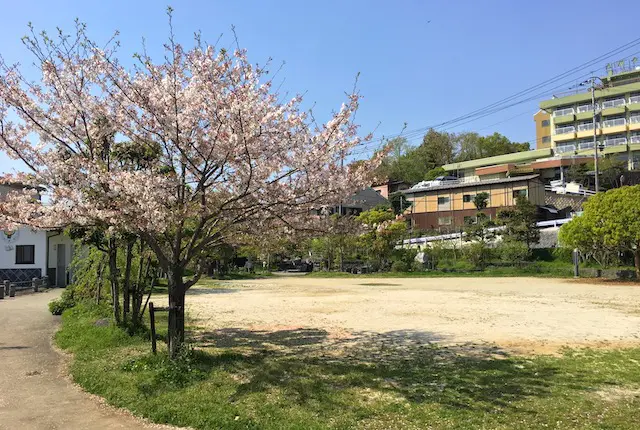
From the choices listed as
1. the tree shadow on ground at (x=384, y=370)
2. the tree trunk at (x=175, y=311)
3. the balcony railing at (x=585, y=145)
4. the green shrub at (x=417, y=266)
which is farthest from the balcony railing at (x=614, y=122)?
the tree trunk at (x=175, y=311)

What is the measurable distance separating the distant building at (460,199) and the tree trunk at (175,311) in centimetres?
4027

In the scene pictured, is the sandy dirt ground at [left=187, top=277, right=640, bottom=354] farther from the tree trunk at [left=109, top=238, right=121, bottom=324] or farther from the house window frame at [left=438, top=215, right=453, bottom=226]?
the house window frame at [left=438, top=215, right=453, bottom=226]

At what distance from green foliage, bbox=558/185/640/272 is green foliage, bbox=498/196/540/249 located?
8.24 meters

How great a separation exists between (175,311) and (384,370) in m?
3.21

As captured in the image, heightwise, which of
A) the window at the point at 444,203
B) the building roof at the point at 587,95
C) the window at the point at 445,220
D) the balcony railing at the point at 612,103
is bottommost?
the window at the point at 445,220

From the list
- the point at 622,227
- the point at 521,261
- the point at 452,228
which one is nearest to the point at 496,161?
the point at 452,228

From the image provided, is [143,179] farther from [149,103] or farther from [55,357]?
[55,357]

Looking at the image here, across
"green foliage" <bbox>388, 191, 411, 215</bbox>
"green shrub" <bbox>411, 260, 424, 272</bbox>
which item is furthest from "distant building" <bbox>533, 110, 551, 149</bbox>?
"green shrub" <bbox>411, 260, 424, 272</bbox>

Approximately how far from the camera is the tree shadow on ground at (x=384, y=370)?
237 inches

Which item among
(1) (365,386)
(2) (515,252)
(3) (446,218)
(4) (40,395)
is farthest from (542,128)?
(4) (40,395)

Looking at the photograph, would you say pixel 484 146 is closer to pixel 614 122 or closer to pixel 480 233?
pixel 614 122

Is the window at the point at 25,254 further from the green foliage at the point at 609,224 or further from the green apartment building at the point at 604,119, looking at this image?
the green apartment building at the point at 604,119

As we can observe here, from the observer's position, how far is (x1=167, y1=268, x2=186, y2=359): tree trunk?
7465mm

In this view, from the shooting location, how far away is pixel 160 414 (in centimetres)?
557
